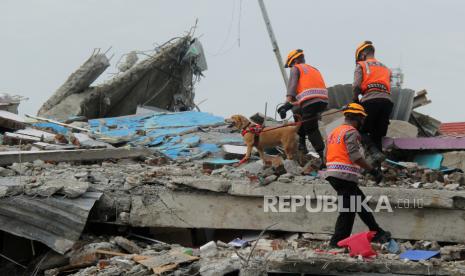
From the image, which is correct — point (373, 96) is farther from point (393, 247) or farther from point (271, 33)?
point (271, 33)

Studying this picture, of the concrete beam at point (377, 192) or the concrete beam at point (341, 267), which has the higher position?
the concrete beam at point (377, 192)

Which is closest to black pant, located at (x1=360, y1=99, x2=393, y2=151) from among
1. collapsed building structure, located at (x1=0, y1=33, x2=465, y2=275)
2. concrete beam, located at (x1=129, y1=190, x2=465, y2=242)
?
collapsed building structure, located at (x1=0, y1=33, x2=465, y2=275)

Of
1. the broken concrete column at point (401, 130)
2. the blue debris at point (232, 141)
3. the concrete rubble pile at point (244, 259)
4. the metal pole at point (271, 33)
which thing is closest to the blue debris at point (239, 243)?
the concrete rubble pile at point (244, 259)

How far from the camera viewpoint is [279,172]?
7.68 metres

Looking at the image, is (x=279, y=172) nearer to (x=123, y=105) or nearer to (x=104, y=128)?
(x=104, y=128)

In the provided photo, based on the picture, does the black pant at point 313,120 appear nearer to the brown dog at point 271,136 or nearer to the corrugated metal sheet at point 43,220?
the brown dog at point 271,136

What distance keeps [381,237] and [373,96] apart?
2020 mm

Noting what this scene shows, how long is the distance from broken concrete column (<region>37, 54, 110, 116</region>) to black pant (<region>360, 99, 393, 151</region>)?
28.3ft

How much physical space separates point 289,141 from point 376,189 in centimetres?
145

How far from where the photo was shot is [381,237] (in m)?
6.82

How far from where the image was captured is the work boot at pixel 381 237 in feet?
22.4

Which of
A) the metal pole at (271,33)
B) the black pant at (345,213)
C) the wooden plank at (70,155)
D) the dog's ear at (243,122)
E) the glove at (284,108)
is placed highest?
the metal pole at (271,33)

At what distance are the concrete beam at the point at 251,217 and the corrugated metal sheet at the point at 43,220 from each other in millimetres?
748

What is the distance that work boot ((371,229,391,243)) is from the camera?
6816 millimetres
